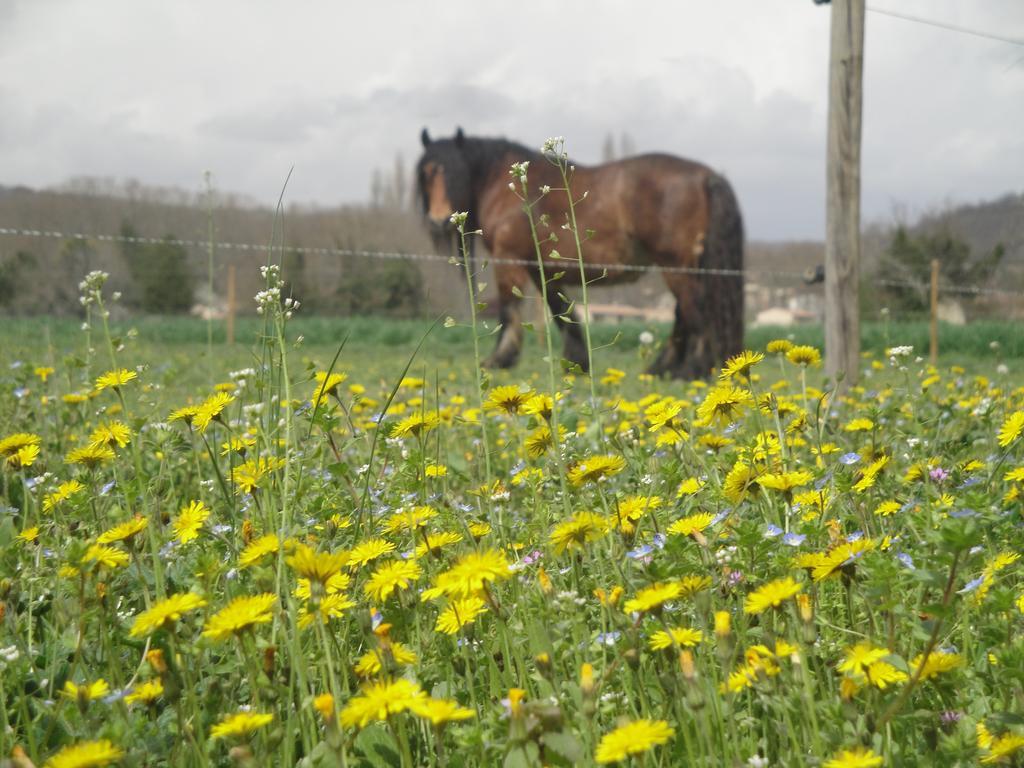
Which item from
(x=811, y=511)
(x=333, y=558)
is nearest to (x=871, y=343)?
(x=811, y=511)

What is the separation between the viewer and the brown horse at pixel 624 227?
27.4ft

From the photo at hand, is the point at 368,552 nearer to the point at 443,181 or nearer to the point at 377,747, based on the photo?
the point at 377,747

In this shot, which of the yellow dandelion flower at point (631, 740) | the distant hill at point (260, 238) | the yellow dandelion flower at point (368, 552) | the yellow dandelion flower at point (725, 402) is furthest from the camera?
the distant hill at point (260, 238)

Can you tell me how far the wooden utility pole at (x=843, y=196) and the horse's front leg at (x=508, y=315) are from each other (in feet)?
11.9

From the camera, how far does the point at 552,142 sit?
175 centimetres

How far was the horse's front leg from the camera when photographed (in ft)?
30.0

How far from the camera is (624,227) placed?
8.94 meters

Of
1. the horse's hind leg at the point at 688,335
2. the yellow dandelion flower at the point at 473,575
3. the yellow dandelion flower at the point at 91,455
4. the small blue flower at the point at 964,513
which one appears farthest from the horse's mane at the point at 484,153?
the yellow dandelion flower at the point at 473,575

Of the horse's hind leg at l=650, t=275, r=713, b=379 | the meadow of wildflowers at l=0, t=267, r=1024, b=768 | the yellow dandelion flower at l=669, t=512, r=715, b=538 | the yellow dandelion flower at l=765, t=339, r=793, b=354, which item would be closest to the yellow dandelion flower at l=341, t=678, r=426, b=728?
the meadow of wildflowers at l=0, t=267, r=1024, b=768

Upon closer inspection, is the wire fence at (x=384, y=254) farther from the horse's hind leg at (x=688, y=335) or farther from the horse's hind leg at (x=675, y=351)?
the horse's hind leg at (x=675, y=351)

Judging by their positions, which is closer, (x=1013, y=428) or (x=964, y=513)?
(x=964, y=513)

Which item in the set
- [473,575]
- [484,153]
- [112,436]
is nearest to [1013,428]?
[473,575]

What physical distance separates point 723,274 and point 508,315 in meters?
2.18

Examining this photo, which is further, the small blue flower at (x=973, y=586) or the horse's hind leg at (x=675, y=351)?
the horse's hind leg at (x=675, y=351)
